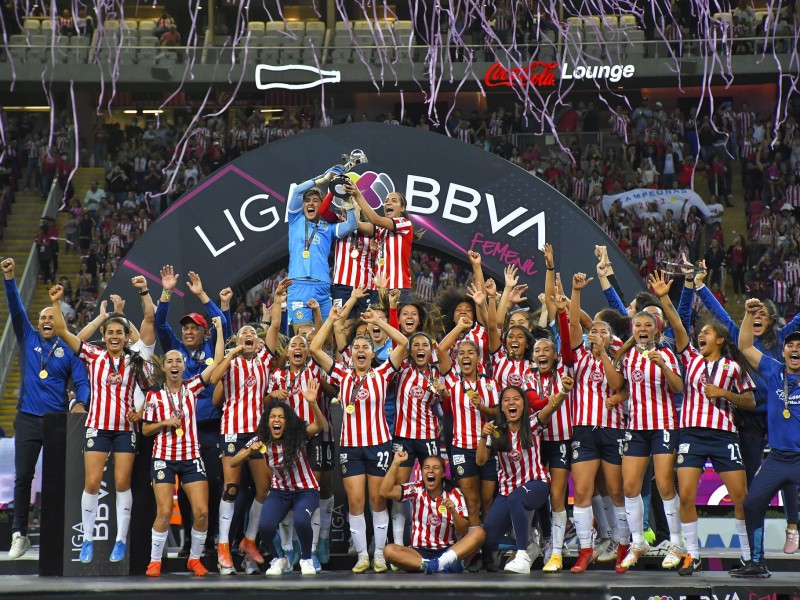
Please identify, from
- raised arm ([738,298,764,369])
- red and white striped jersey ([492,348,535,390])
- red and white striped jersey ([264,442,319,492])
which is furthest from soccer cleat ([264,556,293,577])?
raised arm ([738,298,764,369])

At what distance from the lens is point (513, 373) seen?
9.59 meters

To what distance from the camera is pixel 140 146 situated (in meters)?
25.6

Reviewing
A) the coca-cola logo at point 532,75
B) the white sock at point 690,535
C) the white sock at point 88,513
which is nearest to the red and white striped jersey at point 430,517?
the white sock at point 690,535

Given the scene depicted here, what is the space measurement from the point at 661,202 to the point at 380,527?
45.6 feet

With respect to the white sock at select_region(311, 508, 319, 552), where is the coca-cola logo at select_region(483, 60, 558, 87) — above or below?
above

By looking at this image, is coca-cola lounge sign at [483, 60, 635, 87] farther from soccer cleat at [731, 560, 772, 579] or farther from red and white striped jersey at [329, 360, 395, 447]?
soccer cleat at [731, 560, 772, 579]

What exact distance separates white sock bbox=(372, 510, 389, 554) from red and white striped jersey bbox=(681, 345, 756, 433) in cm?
227

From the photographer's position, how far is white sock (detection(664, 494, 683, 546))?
9.07 meters

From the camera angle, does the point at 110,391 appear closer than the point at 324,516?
Yes

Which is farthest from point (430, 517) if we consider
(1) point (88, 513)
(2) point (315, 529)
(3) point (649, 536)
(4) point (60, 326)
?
(4) point (60, 326)

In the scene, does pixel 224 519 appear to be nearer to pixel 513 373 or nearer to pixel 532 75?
Result: pixel 513 373

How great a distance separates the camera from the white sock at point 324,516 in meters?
9.68

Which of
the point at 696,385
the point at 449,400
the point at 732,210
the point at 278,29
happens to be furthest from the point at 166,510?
the point at 278,29

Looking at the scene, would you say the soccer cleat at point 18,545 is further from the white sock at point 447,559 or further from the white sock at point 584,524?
the white sock at point 584,524
